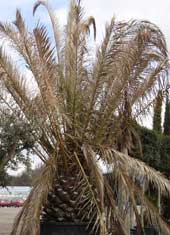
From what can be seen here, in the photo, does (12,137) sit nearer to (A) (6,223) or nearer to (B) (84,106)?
(B) (84,106)

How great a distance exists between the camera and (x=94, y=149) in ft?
33.3

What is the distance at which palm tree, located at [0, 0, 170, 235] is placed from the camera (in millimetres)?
9703

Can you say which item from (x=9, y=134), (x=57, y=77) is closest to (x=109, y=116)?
(x=57, y=77)

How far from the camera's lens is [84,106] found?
10.3m

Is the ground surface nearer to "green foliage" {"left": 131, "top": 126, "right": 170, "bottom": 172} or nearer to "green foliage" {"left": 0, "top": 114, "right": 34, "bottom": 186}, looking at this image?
"green foliage" {"left": 131, "top": 126, "right": 170, "bottom": 172}

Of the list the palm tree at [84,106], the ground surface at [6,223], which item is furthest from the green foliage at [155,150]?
the ground surface at [6,223]

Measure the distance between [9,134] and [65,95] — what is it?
1318 millimetres

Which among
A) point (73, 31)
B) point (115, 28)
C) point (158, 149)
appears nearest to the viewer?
point (115, 28)

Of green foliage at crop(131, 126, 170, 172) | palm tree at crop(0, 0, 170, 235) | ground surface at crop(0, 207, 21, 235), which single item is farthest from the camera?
ground surface at crop(0, 207, 21, 235)

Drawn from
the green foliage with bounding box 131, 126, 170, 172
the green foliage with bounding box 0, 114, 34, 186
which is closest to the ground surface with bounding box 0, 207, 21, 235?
the green foliage with bounding box 131, 126, 170, 172

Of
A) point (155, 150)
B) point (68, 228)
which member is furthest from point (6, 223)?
point (68, 228)

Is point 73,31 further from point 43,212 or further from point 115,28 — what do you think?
point 43,212

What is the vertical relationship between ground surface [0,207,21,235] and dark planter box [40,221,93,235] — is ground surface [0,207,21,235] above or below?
above

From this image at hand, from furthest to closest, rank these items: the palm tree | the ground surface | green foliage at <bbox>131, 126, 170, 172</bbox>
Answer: the ground surface < green foliage at <bbox>131, 126, 170, 172</bbox> < the palm tree
